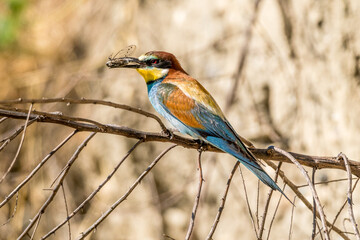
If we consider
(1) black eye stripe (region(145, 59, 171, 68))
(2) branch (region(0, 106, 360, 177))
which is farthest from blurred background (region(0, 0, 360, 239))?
(2) branch (region(0, 106, 360, 177))

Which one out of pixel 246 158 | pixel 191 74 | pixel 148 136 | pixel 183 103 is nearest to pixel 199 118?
pixel 183 103

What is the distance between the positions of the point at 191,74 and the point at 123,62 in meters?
1.47

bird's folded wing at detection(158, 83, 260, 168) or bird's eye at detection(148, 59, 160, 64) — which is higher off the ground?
bird's eye at detection(148, 59, 160, 64)

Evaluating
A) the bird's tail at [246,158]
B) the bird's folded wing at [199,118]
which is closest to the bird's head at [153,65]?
the bird's folded wing at [199,118]

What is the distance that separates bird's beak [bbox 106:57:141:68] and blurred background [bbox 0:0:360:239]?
1.06 metres

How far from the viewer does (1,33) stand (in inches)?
163

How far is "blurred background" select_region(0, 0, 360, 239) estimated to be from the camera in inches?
136

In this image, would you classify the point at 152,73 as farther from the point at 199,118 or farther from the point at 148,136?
the point at 148,136

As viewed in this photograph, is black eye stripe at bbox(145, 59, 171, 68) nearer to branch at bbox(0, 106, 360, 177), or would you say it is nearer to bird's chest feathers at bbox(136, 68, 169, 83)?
bird's chest feathers at bbox(136, 68, 169, 83)

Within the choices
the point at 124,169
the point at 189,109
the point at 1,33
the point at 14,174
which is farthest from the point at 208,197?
the point at 1,33

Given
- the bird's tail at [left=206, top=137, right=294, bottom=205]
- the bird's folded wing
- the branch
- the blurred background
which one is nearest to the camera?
the branch

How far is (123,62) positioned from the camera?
2.63 m

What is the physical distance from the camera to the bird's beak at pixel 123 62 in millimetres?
2488

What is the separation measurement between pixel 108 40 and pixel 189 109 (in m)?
2.05
